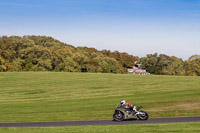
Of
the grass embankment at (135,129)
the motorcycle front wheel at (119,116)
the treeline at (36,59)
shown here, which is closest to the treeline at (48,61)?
the treeline at (36,59)

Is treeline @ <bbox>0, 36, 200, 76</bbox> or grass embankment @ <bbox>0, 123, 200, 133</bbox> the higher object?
treeline @ <bbox>0, 36, 200, 76</bbox>

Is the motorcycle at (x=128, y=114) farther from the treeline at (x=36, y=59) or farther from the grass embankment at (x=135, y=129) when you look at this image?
the treeline at (x=36, y=59)

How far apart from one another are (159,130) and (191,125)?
→ 7.28ft

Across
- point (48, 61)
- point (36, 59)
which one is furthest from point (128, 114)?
point (36, 59)

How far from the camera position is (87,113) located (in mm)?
24031

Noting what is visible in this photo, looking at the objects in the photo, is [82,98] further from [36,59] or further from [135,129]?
[36,59]

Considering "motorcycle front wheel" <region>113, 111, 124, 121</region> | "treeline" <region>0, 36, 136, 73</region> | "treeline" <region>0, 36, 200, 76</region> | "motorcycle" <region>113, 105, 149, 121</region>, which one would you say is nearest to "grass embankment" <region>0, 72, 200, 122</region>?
"motorcycle" <region>113, 105, 149, 121</region>

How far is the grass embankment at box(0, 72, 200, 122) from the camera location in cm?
2343

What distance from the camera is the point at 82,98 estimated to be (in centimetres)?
3719

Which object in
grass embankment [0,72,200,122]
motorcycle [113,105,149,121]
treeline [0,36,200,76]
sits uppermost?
treeline [0,36,200,76]

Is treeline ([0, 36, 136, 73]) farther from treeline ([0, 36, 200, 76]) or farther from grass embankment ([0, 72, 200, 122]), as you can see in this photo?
grass embankment ([0, 72, 200, 122])

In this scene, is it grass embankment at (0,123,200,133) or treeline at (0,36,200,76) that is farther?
treeline at (0,36,200,76)

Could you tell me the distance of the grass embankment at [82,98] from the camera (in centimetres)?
2343

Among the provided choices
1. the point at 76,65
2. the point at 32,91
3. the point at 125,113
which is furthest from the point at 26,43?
the point at 125,113
